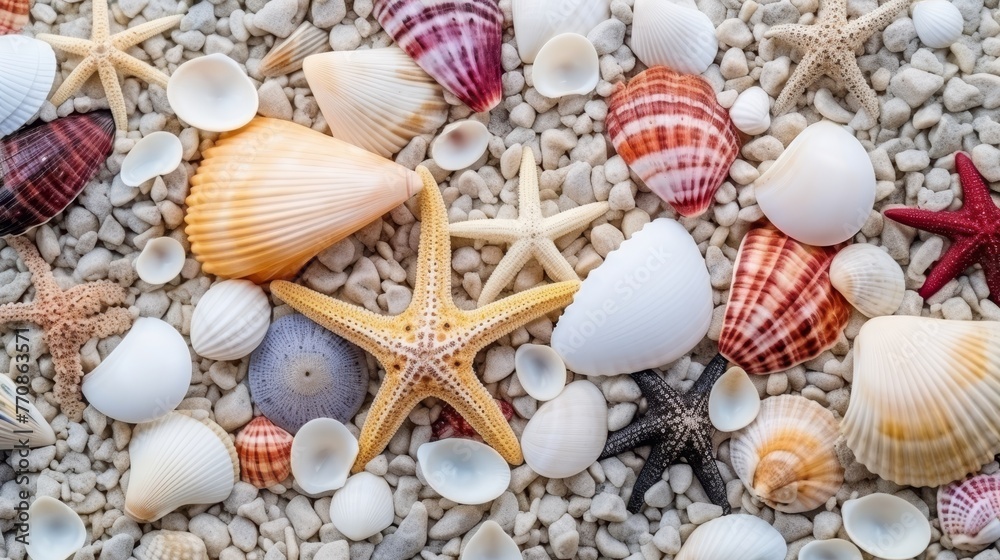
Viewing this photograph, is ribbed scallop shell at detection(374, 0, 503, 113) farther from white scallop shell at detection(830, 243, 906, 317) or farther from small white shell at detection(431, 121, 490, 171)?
white scallop shell at detection(830, 243, 906, 317)

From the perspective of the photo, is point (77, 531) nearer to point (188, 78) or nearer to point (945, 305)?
point (188, 78)

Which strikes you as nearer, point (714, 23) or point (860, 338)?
point (860, 338)

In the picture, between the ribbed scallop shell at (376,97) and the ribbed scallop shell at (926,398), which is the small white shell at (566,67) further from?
the ribbed scallop shell at (926,398)

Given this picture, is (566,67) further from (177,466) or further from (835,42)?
(177,466)

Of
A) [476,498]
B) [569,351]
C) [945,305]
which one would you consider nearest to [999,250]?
[945,305]

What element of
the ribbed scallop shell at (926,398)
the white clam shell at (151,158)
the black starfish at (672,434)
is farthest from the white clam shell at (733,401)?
the white clam shell at (151,158)
